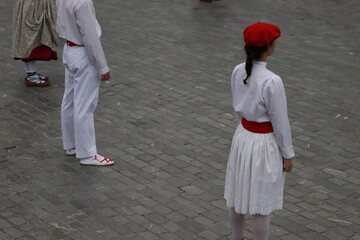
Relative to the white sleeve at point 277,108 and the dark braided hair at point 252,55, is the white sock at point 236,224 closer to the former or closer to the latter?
the white sleeve at point 277,108

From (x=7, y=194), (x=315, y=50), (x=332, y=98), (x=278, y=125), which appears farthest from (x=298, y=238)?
(x=315, y=50)

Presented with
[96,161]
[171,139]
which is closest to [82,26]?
[96,161]

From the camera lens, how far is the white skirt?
5.15m

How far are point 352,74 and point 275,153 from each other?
5.62 m

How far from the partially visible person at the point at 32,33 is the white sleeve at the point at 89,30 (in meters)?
2.74

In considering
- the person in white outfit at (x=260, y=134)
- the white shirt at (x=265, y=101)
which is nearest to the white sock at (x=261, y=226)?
the person in white outfit at (x=260, y=134)

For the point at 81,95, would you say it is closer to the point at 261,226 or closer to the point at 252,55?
the point at 252,55

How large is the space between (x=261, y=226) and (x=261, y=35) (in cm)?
135

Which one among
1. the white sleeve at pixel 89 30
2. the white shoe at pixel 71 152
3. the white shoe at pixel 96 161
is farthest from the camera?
the white shoe at pixel 71 152

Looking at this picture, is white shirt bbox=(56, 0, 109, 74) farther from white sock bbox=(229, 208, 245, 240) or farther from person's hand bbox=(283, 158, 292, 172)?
person's hand bbox=(283, 158, 292, 172)

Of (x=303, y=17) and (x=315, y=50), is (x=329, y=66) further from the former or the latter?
(x=303, y=17)

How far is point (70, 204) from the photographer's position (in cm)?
631

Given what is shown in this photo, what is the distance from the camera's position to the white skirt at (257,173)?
16.9 ft

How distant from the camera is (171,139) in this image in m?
7.83
